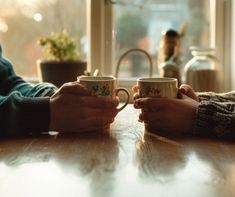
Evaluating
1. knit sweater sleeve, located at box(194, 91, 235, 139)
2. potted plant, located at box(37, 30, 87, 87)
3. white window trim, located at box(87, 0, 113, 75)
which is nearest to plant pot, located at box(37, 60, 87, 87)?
potted plant, located at box(37, 30, 87, 87)

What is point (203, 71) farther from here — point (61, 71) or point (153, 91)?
point (153, 91)

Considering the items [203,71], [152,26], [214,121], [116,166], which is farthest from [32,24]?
[116,166]

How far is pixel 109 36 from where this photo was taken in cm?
201

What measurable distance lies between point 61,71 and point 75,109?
0.82 m

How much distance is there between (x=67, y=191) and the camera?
2.14ft

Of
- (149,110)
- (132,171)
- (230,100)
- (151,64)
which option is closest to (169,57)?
(151,64)

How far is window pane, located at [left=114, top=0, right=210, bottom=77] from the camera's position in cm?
199

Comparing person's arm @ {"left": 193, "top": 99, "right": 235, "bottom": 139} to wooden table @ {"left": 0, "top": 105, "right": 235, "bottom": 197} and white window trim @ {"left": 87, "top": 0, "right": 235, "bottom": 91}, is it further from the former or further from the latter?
white window trim @ {"left": 87, "top": 0, "right": 235, "bottom": 91}

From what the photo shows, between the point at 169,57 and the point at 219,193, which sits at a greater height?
the point at 169,57

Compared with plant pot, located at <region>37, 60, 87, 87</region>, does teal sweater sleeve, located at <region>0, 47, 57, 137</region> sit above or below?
below

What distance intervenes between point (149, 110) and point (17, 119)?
0.94 feet

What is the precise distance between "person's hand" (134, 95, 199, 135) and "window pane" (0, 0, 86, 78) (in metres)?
1.07

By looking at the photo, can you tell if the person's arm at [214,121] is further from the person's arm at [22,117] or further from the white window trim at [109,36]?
the white window trim at [109,36]

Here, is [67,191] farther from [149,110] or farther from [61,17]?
[61,17]
